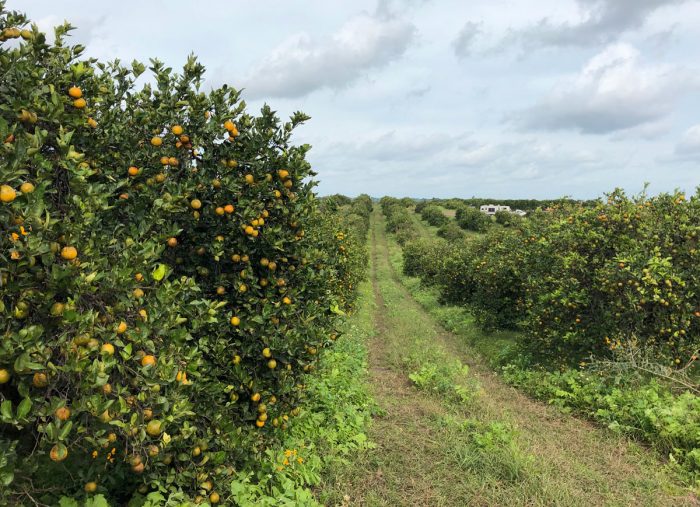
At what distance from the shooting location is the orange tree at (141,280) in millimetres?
1979

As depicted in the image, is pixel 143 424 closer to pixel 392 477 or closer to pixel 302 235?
pixel 302 235

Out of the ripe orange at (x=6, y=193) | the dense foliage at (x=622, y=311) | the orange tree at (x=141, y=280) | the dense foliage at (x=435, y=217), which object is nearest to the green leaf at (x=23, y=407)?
the orange tree at (x=141, y=280)

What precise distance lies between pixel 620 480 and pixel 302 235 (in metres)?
4.50

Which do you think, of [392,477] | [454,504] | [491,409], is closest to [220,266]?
[392,477]

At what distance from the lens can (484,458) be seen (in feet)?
15.1

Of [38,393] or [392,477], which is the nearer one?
[38,393]

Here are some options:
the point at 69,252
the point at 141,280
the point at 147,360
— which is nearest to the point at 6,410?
the point at 147,360

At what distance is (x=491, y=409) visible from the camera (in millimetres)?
6113

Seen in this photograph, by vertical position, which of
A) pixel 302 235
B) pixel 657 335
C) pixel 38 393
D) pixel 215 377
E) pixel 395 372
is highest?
pixel 302 235

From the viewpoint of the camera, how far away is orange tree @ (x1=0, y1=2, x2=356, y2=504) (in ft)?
6.49

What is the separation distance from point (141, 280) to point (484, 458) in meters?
4.19

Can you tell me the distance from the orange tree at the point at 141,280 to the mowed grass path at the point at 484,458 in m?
1.47

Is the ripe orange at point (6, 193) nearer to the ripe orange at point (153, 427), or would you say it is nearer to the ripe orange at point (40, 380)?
the ripe orange at point (40, 380)

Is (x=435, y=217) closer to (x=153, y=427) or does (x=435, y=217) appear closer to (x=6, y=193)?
(x=153, y=427)
